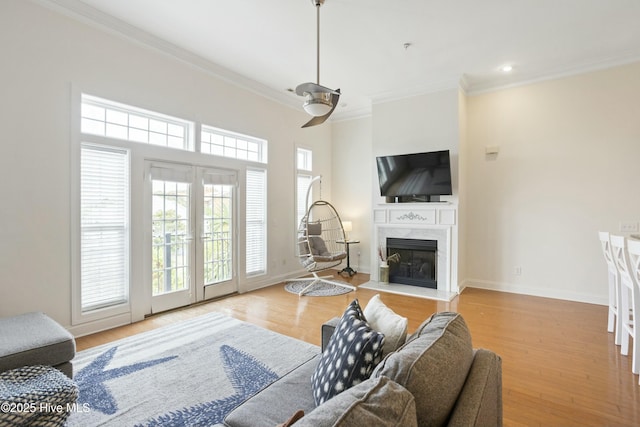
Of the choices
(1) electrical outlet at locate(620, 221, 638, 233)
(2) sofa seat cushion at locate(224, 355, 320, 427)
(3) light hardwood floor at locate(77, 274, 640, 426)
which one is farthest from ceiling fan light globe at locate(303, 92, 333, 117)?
(1) electrical outlet at locate(620, 221, 638, 233)

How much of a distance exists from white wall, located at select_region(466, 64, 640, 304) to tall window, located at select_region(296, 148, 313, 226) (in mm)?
2953

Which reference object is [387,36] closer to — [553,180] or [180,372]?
[553,180]

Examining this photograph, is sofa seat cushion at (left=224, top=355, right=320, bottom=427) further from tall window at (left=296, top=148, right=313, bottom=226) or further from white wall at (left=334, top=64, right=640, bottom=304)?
tall window at (left=296, top=148, right=313, bottom=226)

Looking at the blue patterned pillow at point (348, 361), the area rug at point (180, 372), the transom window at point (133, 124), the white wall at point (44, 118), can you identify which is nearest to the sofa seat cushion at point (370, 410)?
the blue patterned pillow at point (348, 361)

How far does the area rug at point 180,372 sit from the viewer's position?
206 centimetres

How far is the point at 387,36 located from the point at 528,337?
3658 millimetres

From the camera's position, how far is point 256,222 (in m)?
5.31

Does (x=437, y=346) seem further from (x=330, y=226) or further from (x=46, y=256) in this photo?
(x=330, y=226)

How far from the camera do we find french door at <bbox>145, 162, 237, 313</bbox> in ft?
12.9

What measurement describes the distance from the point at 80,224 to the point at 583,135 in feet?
20.9

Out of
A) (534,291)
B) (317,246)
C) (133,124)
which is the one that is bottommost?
(534,291)

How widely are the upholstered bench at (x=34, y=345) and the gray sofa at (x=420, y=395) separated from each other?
162cm

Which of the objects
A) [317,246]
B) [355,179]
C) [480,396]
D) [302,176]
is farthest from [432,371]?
[355,179]

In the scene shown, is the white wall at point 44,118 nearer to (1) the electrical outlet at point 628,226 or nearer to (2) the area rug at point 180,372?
(2) the area rug at point 180,372
